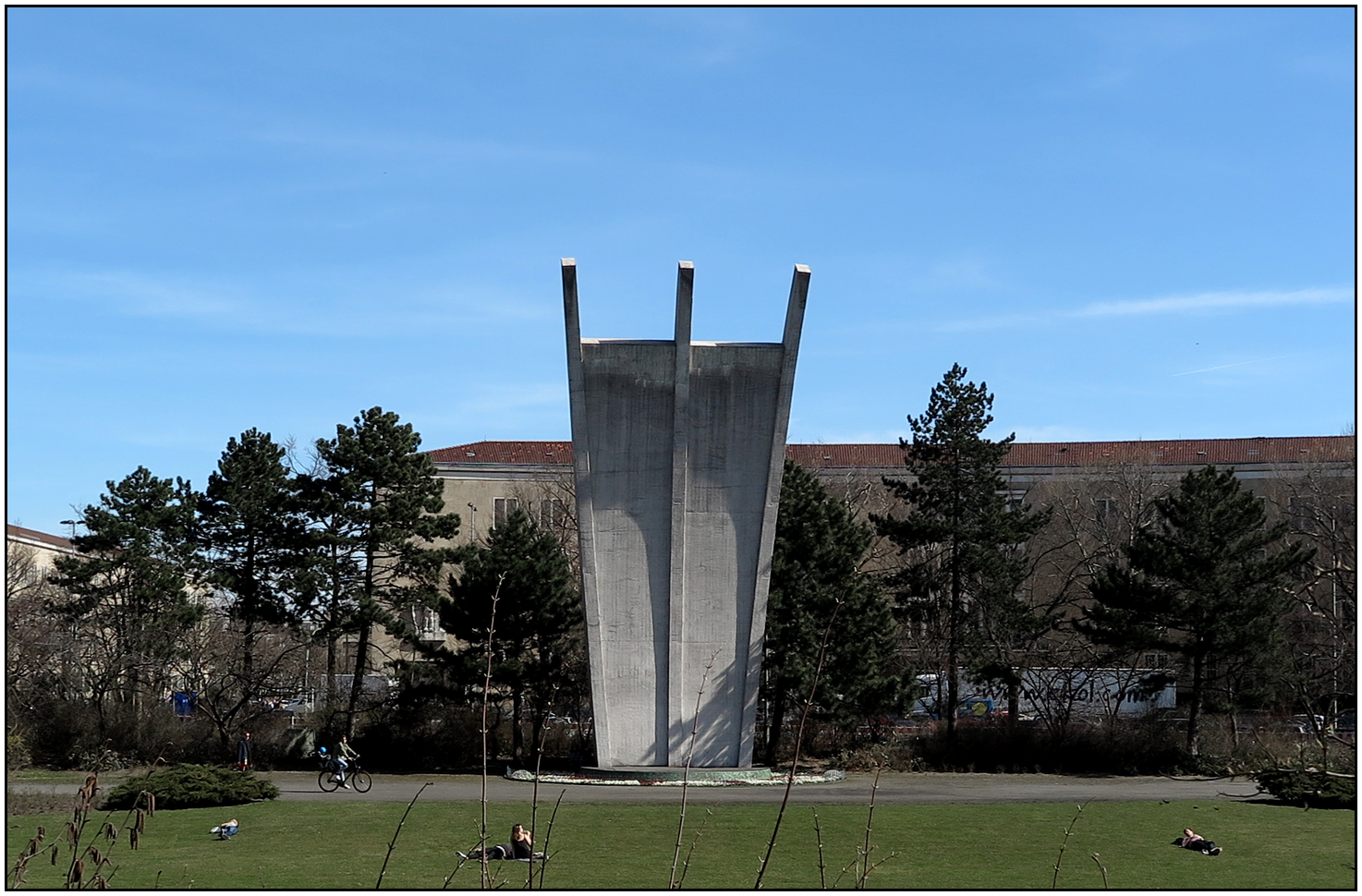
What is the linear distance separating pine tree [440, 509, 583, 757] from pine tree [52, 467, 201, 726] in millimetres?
7146

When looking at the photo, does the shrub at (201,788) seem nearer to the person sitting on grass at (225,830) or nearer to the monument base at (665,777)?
the person sitting on grass at (225,830)

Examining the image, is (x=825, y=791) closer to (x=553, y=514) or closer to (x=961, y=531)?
(x=961, y=531)

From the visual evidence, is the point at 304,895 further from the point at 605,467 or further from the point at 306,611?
the point at 306,611

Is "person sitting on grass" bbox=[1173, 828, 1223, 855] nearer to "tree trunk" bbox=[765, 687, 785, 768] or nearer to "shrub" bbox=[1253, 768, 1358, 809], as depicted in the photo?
"shrub" bbox=[1253, 768, 1358, 809]

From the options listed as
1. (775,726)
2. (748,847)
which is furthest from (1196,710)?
(748,847)

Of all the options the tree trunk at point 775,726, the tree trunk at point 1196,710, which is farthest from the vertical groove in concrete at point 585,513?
the tree trunk at point 1196,710

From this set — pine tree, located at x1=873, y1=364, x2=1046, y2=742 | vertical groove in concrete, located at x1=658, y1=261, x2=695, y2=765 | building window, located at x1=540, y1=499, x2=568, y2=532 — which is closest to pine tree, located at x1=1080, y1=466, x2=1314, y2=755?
pine tree, located at x1=873, y1=364, x2=1046, y2=742

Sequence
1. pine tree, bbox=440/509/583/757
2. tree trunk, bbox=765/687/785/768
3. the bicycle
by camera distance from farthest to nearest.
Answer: tree trunk, bbox=765/687/785/768 < pine tree, bbox=440/509/583/757 < the bicycle

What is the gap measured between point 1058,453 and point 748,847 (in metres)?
47.5

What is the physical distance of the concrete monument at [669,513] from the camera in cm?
2652

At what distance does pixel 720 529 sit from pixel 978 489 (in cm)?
1261

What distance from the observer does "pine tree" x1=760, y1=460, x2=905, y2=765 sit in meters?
31.3

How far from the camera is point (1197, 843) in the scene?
16.5m

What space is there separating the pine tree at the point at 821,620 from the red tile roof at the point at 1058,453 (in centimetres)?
2352
